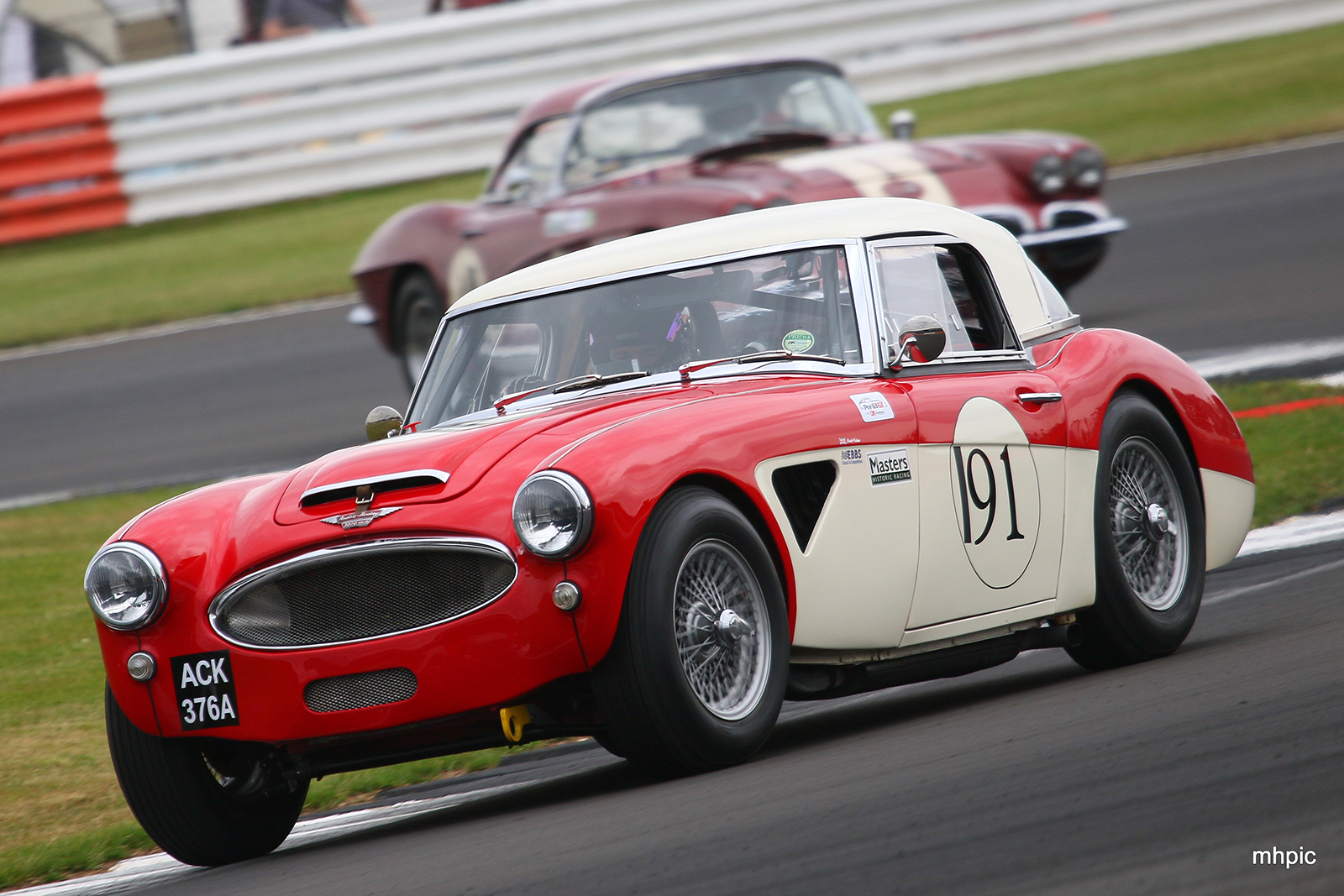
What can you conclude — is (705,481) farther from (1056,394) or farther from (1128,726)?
(1056,394)

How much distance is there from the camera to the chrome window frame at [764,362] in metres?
5.48

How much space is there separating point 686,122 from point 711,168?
0.54m

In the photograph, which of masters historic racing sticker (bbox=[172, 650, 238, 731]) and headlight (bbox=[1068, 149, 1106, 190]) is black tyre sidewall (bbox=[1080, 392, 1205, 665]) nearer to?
masters historic racing sticker (bbox=[172, 650, 238, 731])

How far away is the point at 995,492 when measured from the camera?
5562 mm

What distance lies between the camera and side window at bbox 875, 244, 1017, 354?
585cm

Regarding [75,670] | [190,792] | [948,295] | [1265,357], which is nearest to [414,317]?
[75,670]

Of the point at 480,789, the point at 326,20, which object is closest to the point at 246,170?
the point at 326,20

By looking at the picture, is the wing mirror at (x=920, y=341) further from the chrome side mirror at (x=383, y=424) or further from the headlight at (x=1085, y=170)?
the headlight at (x=1085, y=170)

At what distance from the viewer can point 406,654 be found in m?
4.56

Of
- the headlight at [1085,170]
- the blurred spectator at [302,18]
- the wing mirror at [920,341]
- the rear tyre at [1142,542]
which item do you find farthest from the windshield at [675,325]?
the blurred spectator at [302,18]

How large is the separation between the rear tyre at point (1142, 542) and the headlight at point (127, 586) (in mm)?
2811

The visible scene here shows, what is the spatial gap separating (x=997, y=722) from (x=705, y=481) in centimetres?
104

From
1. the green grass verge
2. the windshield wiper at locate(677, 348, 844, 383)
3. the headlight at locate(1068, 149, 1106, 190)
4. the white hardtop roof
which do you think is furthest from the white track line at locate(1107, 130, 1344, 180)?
the windshield wiper at locate(677, 348, 844, 383)

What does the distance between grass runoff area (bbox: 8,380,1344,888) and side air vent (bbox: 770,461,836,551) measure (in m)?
1.77
